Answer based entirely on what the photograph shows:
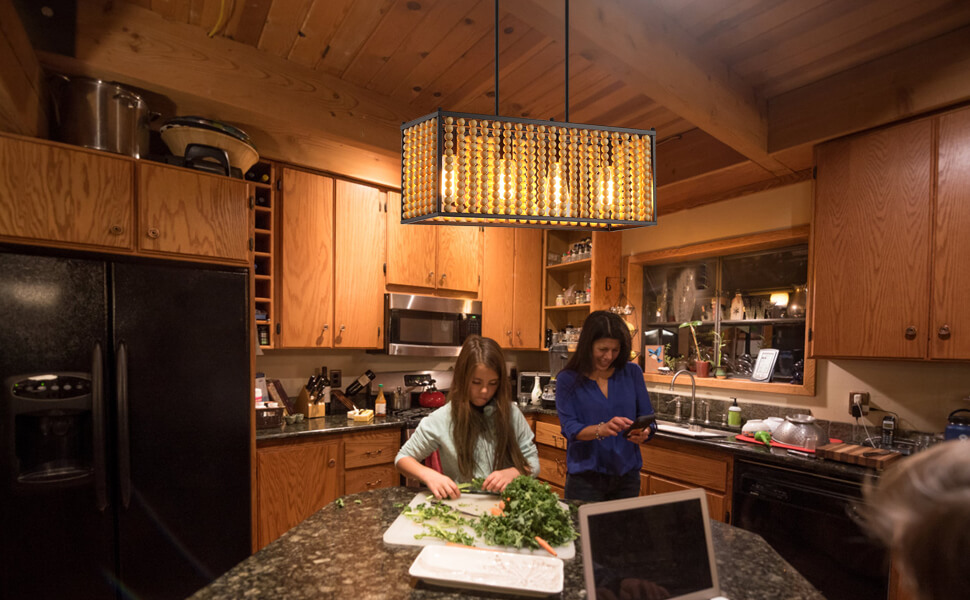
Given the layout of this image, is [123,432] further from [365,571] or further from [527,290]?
[527,290]

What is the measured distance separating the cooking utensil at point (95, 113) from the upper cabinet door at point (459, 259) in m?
1.98

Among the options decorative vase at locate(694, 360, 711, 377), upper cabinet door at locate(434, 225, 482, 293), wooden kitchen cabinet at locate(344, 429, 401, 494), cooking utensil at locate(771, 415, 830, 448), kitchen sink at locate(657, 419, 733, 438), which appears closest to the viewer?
cooking utensil at locate(771, 415, 830, 448)

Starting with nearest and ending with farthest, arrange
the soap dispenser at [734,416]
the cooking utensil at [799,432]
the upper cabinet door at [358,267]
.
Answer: the cooking utensil at [799,432] < the soap dispenser at [734,416] < the upper cabinet door at [358,267]

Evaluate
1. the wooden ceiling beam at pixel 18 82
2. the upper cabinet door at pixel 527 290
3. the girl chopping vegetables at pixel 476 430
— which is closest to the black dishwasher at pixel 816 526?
the girl chopping vegetables at pixel 476 430

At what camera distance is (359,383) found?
3.53 metres

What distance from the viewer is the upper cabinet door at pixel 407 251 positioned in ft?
11.3

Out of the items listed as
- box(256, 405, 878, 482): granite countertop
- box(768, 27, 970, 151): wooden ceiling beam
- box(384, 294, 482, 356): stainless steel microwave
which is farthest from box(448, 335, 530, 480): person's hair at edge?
box(768, 27, 970, 151): wooden ceiling beam

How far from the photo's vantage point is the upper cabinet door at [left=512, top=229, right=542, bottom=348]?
4156 mm

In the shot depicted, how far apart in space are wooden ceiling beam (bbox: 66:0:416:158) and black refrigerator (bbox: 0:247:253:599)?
79cm

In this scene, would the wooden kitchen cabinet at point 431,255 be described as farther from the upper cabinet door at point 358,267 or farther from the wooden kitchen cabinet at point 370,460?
the wooden kitchen cabinet at point 370,460

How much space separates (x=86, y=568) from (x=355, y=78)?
250 centimetres

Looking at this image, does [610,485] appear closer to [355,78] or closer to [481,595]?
[481,595]

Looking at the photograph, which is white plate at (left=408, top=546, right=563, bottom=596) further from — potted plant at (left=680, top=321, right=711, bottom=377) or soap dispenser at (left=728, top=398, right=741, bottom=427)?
potted plant at (left=680, top=321, right=711, bottom=377)

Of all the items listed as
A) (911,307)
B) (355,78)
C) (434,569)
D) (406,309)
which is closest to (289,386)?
(406,309)
